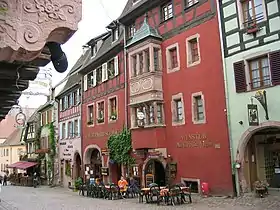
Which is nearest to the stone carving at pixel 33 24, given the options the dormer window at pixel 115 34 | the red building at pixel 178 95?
the red building at pixel 178 95

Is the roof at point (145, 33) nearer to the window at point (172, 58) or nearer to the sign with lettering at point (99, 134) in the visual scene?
the window at point (172, 58)

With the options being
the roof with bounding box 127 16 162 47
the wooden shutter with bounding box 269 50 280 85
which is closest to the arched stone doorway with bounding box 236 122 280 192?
the wooden shutter with bounding box 269 50 280 85

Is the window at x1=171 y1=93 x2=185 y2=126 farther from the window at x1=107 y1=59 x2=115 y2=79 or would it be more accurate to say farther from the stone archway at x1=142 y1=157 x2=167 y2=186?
the window at x1=107 y1=59 x2=115 y2=79

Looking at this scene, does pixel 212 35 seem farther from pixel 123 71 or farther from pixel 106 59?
pixel 106 59

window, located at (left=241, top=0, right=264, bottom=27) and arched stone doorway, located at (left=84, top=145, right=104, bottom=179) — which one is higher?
window, located at (left=241, top=0, right=264, bottom=27)

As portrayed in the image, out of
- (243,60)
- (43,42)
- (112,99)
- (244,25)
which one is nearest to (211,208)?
(243,60)

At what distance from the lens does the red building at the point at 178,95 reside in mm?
15930

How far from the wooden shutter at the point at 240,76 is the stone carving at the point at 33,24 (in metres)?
11.8

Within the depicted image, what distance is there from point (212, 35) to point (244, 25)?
1.83 meters

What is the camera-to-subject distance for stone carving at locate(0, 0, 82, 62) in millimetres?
3395

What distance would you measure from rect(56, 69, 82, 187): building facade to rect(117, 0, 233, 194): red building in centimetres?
1023

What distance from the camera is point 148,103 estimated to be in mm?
19000

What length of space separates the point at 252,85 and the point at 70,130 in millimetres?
20871

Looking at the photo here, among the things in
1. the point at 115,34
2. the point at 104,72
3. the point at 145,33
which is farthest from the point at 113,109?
the point at 145,33
